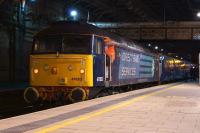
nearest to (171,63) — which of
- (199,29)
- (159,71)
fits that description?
(199,29)

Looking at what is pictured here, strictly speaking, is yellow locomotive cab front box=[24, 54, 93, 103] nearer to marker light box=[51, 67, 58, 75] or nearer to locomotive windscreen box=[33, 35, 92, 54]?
marker light box=[51, 67, 58, 75]

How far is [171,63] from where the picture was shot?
44.5 m

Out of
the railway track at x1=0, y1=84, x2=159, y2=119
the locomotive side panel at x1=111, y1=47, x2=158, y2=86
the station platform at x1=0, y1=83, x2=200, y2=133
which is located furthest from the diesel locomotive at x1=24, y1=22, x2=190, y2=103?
the station platform at x1=0, y1=83, x2=200, y2=133

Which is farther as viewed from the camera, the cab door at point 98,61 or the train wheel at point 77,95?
the cab door at point 98,61

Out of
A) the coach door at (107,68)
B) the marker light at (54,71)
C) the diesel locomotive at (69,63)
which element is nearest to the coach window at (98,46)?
the diesel locomotive at (69,63)

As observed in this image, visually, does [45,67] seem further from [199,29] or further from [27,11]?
[199,29]

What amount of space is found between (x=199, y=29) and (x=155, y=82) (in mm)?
13475

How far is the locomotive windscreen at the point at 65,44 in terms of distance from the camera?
17903 millimetres

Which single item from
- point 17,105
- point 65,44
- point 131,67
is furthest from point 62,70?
point 131,67

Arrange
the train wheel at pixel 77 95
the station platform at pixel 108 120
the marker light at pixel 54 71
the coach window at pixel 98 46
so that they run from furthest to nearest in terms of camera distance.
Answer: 1. the coach window at pixel 98 46
2. the marker light at pixel 54 71
3. the train wheel at pixel 77 95
4. the station platform at pixel 108 120

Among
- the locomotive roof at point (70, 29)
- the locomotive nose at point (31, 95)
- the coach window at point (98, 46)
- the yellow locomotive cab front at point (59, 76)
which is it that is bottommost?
the locomotive nose at point (31, 95)

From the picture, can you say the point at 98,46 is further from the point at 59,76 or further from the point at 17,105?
the point at 17,105

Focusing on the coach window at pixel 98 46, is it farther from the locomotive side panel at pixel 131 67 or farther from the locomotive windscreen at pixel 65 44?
the locomotive side panel at pixel 131 67

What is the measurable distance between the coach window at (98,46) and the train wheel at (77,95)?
1.76m
